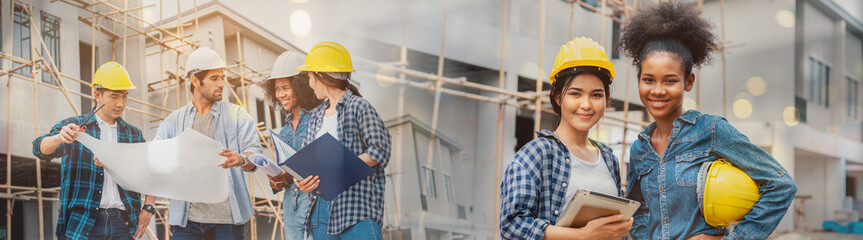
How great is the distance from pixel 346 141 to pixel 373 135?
12 centimetres

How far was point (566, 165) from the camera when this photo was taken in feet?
6.48

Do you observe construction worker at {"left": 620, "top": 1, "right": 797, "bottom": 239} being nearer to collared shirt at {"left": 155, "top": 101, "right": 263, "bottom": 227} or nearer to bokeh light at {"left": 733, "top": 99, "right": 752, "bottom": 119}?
collared shirt at {"left": 155, "top": 101, "right": 263, "bottom": 227}

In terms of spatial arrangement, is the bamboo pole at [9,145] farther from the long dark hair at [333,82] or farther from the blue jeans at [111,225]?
the long dark hair at [333,82]

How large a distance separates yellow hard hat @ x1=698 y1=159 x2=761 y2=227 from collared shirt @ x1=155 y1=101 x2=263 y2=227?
1.84m

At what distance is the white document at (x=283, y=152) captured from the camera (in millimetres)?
2738

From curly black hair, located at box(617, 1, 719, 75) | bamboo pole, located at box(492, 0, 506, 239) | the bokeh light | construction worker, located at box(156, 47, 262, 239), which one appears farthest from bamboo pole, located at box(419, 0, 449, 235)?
the bokeh light

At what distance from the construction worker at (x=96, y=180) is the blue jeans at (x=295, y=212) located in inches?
23.2

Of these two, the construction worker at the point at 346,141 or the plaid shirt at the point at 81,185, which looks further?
the plaid shirt at the point at 81,185

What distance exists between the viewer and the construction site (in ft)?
9.83

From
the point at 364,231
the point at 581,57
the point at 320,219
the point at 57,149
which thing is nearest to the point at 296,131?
the point at 320,219

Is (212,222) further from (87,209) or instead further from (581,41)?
(581,41)

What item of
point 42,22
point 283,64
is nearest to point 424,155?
point 283,64

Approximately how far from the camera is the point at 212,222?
2920mm

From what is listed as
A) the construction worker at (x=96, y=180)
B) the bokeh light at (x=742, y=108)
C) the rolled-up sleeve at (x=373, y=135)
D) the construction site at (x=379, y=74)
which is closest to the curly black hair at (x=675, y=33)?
the construction site at (x=379, y=74)
